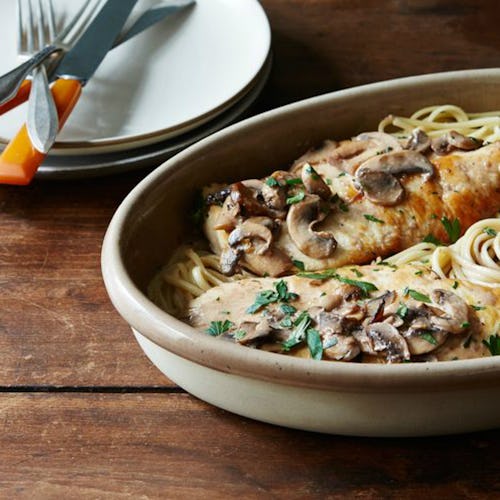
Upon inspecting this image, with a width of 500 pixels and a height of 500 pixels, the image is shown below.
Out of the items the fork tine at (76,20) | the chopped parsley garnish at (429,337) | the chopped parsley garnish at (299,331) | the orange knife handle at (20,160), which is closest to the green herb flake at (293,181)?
the chopped parsley garnish at (299,331)

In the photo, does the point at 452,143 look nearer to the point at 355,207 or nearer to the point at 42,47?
the point at 355,207

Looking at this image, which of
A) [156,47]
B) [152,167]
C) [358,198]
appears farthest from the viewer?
[156,47]

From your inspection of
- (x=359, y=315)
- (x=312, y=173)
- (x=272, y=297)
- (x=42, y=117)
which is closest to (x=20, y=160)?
(x=42, y=117)

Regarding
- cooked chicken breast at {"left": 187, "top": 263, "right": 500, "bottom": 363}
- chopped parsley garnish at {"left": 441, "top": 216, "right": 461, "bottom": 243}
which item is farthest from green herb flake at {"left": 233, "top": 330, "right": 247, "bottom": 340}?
chopped parsley garnish at {"left": 441, "top": 216, "right": 461, "bottom": 243}

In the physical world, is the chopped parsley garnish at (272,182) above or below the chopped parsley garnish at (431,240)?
above

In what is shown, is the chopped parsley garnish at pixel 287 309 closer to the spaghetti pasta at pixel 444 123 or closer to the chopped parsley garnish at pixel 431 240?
→ the chopped parsley garnish at pixel 431 240

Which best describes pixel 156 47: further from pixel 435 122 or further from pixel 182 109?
pixel 435 122

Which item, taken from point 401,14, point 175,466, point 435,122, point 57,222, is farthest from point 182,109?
point 175,466
